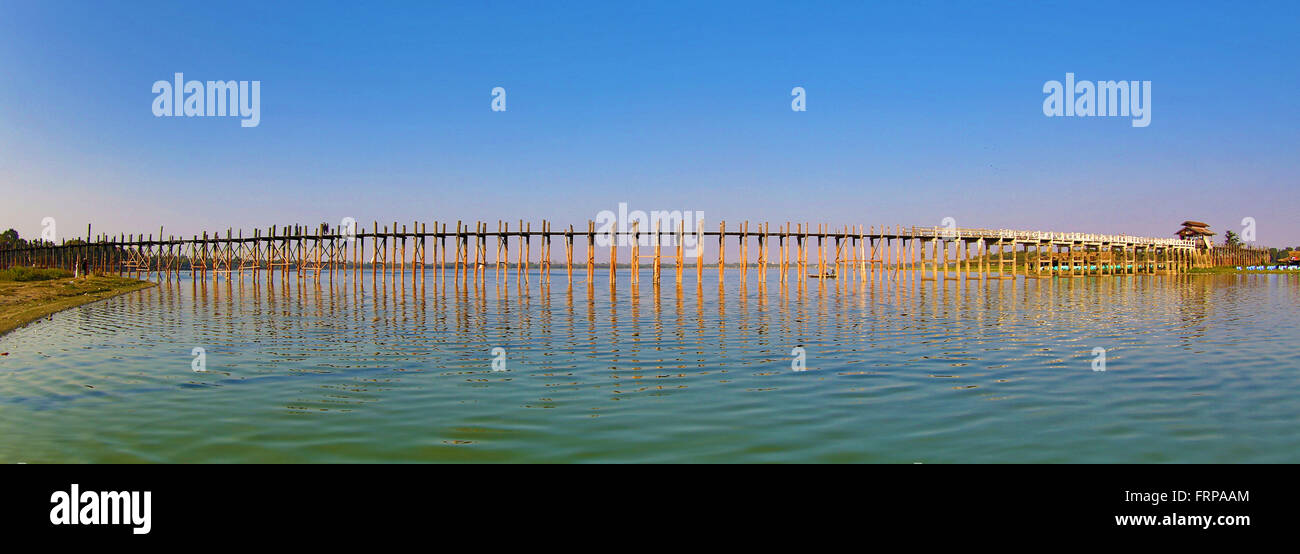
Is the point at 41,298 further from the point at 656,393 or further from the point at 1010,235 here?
the point at 1010,235

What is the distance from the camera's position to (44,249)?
74.7m

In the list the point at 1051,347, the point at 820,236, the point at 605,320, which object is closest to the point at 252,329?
the point at 605,320

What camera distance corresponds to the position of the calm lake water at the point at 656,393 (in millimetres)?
7508

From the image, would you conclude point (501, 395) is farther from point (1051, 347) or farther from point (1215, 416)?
point (1051, 347)

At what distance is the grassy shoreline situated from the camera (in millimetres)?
23805

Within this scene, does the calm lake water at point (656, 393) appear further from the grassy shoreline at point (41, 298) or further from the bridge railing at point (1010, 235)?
the bridge railing at point (1010, 235)

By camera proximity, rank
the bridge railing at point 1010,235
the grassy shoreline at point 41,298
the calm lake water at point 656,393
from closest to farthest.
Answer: the calm lake water at point 656,393 < the grassy shoreline at point 41,298 < the bridge railing at point 1010,235

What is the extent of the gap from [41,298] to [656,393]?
36.5m

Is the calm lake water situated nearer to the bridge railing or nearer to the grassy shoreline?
the grassy shoreline

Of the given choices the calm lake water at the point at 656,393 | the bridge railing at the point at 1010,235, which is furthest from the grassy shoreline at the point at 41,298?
the bridge railing at the point at 1010,235

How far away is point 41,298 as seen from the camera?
33156mm

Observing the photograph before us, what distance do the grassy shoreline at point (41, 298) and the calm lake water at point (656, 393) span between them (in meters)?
4.07
